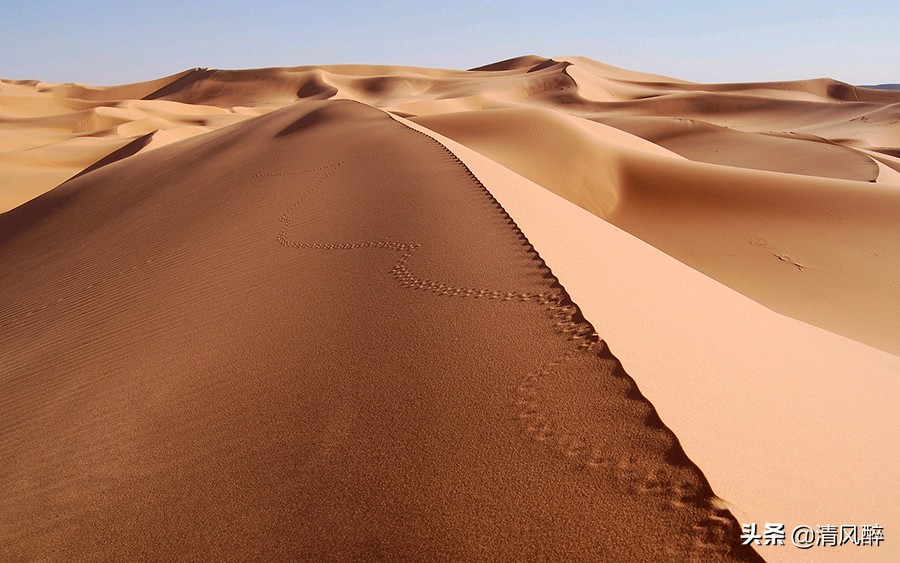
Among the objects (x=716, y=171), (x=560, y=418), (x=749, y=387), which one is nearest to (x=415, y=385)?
(x=560, y=418)

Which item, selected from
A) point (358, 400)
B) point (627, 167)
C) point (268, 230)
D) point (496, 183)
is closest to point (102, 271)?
point (268, 230)

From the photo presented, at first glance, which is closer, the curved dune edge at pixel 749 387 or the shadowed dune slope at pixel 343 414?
the shadowed dune slope at pixel 343 414

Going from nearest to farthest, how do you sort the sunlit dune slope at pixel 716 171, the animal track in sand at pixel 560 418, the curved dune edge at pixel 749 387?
1. the animal track in sand at pixel 560 418
2. the curved dune edge at pixel 749 387
3. the sunlit dune slope at pixel 716 171

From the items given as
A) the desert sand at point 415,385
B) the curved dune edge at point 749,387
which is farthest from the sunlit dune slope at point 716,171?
the curved dune edge at point 749,387

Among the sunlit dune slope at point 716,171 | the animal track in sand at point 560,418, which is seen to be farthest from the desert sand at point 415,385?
the sunlit dune slope at point 716,171

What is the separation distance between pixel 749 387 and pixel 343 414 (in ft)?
6.12

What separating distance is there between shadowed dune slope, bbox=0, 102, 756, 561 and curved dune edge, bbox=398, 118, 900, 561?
0.18 meters

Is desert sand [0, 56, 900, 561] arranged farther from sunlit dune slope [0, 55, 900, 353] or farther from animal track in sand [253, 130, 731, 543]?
sunlit dune slope [0, 55, 900, 353]

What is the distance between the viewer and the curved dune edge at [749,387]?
218cm

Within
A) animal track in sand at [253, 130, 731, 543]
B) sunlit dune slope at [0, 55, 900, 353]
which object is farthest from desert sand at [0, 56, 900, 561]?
sunlit dune slope at [0, 55, 900, 353]

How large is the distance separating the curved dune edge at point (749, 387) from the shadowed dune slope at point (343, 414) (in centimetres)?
18

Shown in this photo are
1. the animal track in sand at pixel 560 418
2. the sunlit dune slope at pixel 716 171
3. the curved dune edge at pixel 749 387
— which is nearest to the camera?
the animal track in sand at pixel 560 418

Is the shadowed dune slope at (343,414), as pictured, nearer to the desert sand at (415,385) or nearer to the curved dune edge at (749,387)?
the desert sand at (415,385)

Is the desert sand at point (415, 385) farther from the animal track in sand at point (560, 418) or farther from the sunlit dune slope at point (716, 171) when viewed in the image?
the sunlit dune slope at point (716, 171)
